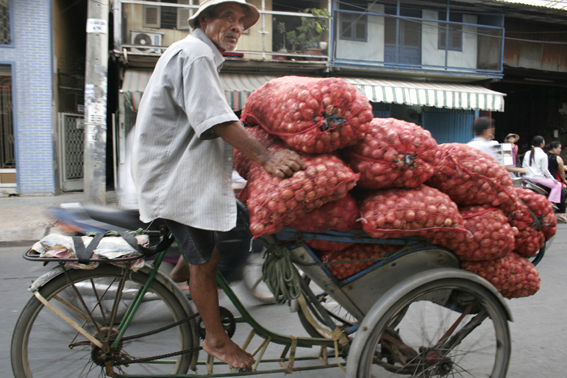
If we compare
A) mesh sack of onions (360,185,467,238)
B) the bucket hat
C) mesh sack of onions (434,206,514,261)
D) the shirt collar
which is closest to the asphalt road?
mesh sack of onions (434,206,514,261)

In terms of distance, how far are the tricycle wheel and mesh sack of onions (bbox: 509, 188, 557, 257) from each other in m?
0.32

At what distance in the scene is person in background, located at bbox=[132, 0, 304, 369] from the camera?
166cm

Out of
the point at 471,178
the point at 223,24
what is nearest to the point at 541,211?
the point at 471,178

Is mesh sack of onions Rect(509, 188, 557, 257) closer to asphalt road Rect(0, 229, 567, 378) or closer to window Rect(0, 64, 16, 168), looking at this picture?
asphalt road Rect(0, 229, 567, 378)

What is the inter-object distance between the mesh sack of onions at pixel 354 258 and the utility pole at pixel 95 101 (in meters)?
5.27

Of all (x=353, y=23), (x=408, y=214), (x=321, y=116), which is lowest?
(x=408, y=214)

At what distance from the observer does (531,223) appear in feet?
6.82

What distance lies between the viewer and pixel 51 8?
925 cm

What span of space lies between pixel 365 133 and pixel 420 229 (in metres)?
0.44

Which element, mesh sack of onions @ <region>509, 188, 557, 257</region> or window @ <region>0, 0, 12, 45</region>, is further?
window @ <region>0, 0, 12, 45</region>

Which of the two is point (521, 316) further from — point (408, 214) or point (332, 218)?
point (332, 218)

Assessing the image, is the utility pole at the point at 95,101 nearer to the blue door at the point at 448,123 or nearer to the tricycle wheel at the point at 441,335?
the tricycle wheel at the point at 441,335

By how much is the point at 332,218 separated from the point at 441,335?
2.97 ft

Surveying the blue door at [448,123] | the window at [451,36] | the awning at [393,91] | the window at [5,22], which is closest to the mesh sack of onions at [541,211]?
the awning at [393,91]
